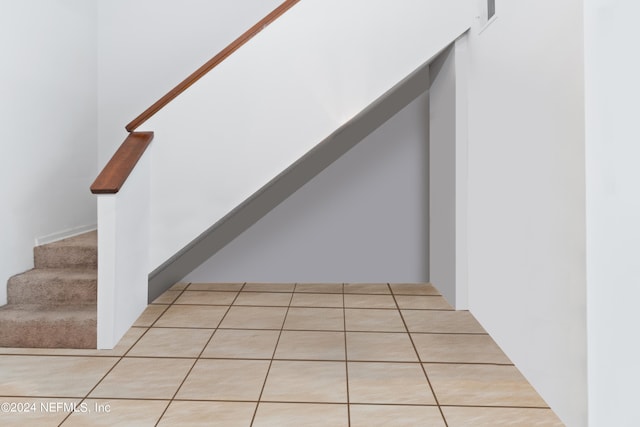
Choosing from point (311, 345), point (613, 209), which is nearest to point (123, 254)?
point (311, 345)

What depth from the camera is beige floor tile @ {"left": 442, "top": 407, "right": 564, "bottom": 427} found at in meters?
2.19

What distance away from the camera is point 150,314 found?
3.85 meters

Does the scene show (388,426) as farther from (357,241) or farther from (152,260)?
(357,241)

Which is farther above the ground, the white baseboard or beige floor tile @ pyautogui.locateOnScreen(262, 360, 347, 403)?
the white baseboard

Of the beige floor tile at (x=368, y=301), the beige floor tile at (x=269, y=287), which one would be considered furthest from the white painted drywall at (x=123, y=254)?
the beige floor tile at (x=368, y=301)

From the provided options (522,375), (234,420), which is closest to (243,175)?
(234,420)

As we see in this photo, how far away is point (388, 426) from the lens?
7.16 feet

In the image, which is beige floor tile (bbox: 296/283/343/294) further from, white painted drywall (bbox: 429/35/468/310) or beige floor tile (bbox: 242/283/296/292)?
white painted drywall (bbox: 429/35/468/310)

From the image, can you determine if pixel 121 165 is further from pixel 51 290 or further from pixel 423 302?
pixel 423 302

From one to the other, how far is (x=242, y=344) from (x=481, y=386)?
144cm

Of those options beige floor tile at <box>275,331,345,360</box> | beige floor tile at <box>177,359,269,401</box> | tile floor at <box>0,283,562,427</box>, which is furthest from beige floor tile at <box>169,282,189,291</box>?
beige floor tile at <box>177,359,269,401</box>

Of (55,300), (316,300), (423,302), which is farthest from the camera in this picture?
(316,300)

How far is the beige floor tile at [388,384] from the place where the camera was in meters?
2.45

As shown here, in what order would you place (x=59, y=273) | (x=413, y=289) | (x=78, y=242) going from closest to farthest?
(x=59, y=273) < (x=78, y=242) < (x=413, y=289)
